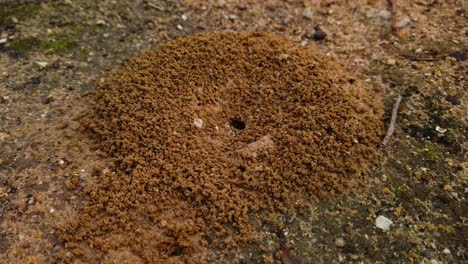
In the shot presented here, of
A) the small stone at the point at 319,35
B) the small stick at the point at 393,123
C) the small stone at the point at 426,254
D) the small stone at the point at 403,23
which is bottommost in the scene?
the small stone at the point at 426,254

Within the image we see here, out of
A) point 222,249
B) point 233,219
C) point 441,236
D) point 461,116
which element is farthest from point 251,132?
point 461,116

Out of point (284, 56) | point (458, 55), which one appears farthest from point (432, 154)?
point (284, 56)

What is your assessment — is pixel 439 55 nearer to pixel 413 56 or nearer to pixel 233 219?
pixel 413 56

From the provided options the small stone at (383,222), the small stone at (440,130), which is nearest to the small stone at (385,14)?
the small stone at (440,130)

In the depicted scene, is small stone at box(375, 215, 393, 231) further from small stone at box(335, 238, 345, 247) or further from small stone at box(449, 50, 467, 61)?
small stone at box(449, 50, 467, 61)

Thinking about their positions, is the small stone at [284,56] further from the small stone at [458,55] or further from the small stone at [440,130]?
the small stone at [458,55]

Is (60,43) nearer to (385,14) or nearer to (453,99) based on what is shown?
(385,14)

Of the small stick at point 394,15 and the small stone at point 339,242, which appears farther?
the small stick at point 394,15
